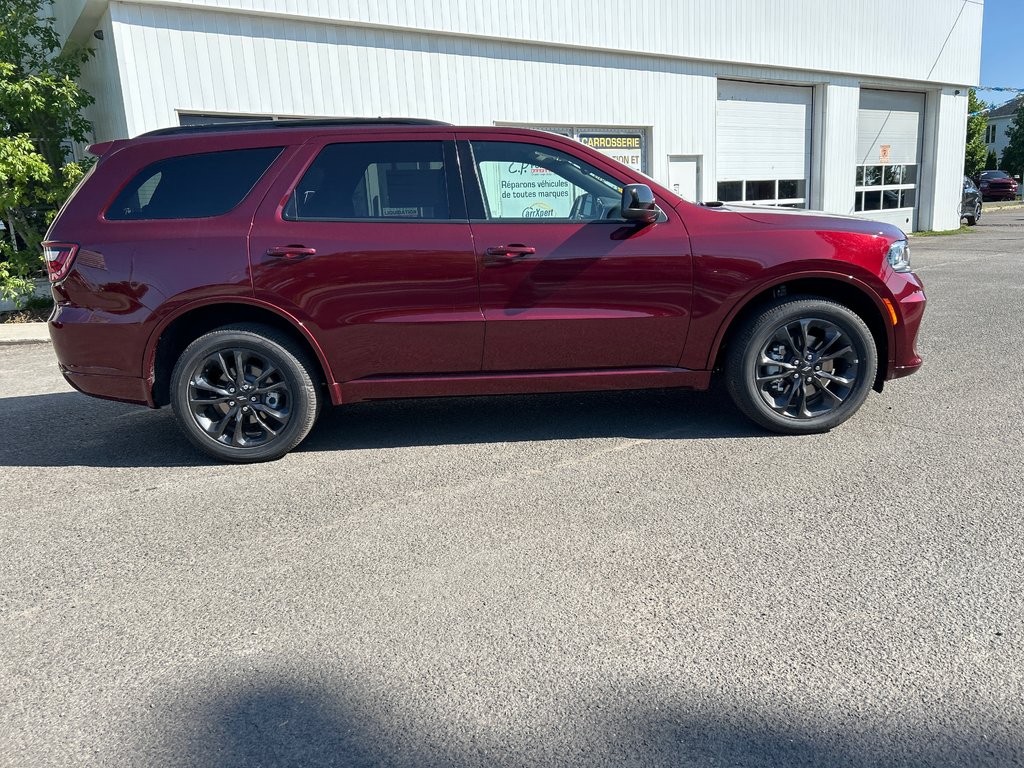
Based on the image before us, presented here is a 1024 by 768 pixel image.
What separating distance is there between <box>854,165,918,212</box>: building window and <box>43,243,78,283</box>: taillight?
1984 centimetres

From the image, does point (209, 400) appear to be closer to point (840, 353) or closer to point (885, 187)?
point (840, 353)

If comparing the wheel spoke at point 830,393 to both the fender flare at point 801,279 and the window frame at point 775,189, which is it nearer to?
the fender flare at point 801,279

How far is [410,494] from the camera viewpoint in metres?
3.99

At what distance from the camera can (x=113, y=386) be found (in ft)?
14.6

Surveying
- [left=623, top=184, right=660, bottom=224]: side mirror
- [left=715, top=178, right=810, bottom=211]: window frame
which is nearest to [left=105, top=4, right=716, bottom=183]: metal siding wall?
[left=715, top=178, right=810, bottom=211]: window frame

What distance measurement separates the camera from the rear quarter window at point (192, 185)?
4.34m

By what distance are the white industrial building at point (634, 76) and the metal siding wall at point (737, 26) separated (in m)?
0.04

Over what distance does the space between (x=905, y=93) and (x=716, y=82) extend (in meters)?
7.85

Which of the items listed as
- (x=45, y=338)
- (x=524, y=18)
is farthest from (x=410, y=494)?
(x=524, y=18)

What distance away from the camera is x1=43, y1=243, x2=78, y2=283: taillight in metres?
4.32

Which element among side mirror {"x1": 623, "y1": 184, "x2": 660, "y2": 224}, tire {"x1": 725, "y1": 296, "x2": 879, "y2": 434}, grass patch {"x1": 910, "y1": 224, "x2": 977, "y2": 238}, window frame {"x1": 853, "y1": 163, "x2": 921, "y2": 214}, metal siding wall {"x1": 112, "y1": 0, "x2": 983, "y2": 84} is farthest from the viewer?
grass patch {"x1": 910, "y1": 224, "x2": 977, "y2": 238}

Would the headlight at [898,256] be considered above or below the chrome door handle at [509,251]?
below

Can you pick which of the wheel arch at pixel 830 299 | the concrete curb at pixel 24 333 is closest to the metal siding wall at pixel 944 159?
the wheel arch at pixel 830 299

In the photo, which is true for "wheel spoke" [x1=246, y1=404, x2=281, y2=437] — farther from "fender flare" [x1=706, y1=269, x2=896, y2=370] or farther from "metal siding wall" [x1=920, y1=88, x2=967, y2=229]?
"metal siding wall" [x1=920, y1=88, x2=967, y2=229]
